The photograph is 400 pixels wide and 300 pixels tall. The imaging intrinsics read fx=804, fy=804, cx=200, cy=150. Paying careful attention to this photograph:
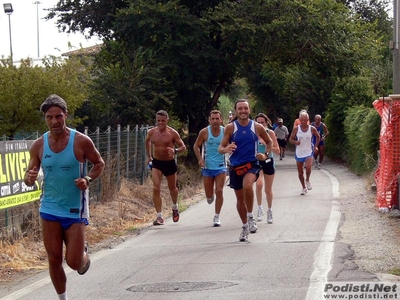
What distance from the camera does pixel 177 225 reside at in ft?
46.5

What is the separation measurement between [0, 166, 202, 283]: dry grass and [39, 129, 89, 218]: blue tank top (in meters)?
2.67

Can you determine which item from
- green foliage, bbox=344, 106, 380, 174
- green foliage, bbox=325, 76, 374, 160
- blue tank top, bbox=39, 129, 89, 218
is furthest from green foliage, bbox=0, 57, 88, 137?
blue tank top, bbox=39, 129, 89, 218

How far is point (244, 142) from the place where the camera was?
11.3 m

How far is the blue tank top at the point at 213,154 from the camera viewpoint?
1387 cm

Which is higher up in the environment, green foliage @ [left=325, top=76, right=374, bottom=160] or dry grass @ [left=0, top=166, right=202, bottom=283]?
green foliage @ [left=325, top=76, right=374, bottom=160]

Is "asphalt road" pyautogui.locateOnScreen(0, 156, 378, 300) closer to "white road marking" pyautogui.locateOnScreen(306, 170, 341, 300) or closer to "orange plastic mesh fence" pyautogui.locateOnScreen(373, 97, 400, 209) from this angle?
"white road marking" pyautogui.locateOnScreen(306, 170, 341, 300)

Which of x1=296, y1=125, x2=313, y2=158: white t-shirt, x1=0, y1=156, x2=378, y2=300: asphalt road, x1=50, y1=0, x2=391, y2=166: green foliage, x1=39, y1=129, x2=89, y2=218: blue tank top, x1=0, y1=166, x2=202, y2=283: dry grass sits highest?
x1=50, y1=0, x2=391, y2=166: green foliage

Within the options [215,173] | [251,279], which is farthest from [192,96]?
[251,279]

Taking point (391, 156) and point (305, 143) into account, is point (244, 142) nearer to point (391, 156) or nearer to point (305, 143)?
point (391, 156)

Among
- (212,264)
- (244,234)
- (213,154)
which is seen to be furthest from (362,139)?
(212,264)

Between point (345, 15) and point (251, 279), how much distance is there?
2453 cm

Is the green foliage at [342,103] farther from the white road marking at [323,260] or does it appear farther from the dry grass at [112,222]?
the white road marking at [323,260]

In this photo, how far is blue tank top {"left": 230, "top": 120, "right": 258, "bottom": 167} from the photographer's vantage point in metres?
11.3

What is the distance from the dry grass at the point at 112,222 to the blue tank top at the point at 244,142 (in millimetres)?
2482
